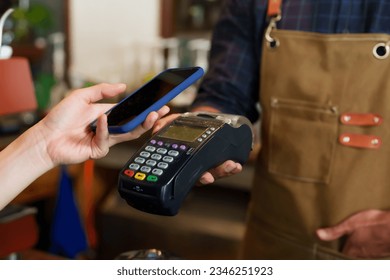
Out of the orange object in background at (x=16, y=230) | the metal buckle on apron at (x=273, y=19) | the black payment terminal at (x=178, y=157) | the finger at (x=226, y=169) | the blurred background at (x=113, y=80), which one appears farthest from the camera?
the blurred background at (x=113, y=80)

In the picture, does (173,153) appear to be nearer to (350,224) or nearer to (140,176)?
(140,176)

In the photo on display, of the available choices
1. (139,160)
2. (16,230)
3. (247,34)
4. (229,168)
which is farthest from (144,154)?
(247,34)

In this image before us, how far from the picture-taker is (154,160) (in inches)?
20.6

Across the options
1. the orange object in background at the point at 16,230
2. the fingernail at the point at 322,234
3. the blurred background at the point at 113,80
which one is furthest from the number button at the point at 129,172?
the blurred background at the point at 113,80

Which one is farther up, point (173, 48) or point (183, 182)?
point (183, 182)

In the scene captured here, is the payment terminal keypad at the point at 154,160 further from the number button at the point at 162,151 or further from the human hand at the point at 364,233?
the human hand at the point at 364,233

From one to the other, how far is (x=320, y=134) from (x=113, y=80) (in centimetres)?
159

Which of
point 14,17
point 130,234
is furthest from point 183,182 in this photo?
point 14,17

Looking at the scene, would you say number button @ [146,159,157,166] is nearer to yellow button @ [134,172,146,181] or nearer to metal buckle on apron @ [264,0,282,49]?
yellow button @ [134,172,146,181]

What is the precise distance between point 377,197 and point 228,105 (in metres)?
0.29

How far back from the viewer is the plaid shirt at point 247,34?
0.81 metres

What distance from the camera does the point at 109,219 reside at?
76.4 inches

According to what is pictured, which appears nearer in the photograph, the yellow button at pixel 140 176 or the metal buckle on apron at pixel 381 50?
the yellow button at pixel 140 176
